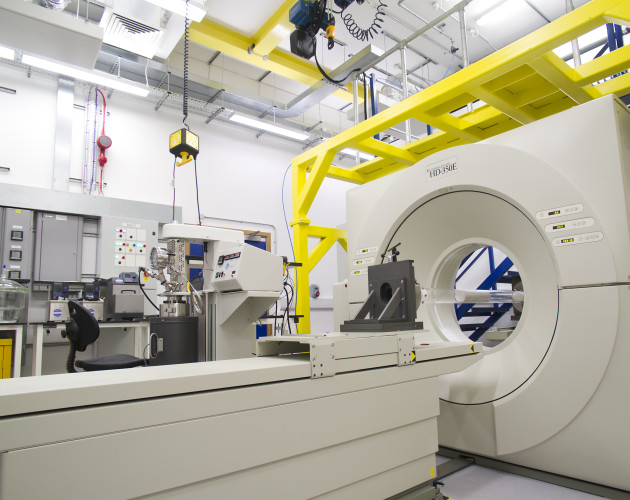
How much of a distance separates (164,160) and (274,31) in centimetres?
238

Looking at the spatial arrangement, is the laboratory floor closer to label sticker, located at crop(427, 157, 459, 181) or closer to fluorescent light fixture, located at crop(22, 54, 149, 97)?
label sticker, located at crop(427, 157, 459, 181)

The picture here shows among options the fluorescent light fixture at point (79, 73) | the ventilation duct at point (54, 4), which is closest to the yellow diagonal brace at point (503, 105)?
the ventilation duct at point (54, 4)

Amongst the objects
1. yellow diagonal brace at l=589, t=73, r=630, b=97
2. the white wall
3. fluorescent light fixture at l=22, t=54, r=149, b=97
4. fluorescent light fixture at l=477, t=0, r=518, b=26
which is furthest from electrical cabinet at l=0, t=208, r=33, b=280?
fluorescent light fixture at l=477, t=0, r=518, b=26

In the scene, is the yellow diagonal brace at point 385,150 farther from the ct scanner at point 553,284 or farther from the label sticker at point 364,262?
the label sticker at point 364,262

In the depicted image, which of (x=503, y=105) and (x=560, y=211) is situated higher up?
(x=503, y=105)

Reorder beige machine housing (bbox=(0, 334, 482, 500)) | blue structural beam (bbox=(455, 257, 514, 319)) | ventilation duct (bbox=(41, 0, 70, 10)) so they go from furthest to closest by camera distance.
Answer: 1. blue structural beam (bbox=(455, 257, 514, 319))
2. ventilation duct (bbox=(41, 0, 70, 10))
3. beige machine housing (bbox=(0, 334, 482, 500))

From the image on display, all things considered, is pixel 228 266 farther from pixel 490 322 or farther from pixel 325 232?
pixel 490 322

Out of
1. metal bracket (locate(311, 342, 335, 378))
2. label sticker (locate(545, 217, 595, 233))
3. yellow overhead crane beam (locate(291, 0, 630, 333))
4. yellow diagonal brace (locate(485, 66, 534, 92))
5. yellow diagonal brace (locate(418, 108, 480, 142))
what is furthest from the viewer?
yellow diagonal brace (locate(418, 108, 480, 142))

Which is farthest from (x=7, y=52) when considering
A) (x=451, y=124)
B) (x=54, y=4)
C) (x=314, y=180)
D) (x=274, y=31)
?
(x=451, y=124)

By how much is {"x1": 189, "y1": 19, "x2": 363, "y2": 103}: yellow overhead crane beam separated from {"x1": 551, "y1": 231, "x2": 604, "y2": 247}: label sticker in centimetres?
376

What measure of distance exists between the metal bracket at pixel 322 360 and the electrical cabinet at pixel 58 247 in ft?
14.3

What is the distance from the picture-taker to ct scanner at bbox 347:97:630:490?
60.4 inches

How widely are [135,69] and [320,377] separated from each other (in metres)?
4.91

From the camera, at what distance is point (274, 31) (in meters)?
4.39
